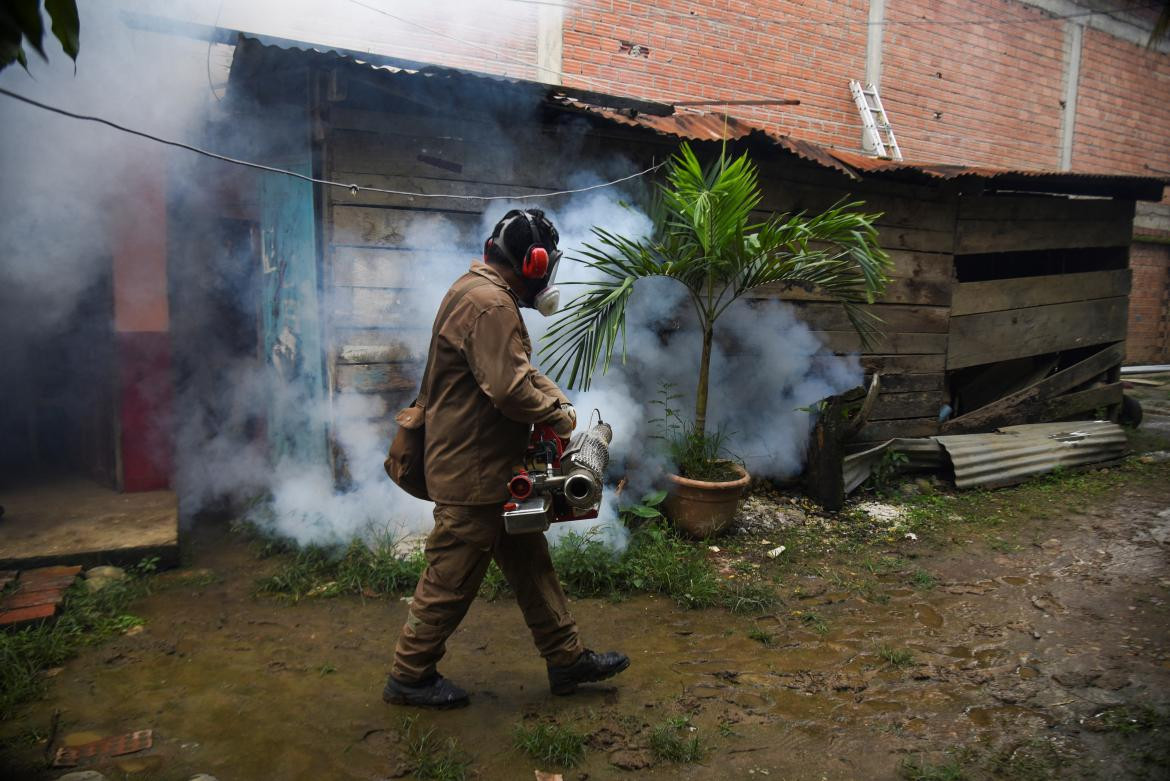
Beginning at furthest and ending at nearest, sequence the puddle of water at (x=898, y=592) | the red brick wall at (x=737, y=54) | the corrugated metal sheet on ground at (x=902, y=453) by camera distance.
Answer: the red brick wall at (x=737, y=54) < the corrugated metal sheet on ground at (x=902, y=453) < the puddle of water at (x=898, y=592)

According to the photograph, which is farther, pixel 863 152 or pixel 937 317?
pixel 863 152

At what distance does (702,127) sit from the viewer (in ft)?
19.6

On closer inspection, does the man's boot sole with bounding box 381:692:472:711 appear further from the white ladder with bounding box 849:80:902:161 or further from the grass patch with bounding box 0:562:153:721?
the white ladder with bounding box 849:80:902:161

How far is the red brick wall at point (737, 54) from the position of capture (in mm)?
8856

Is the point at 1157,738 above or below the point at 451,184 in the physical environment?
below

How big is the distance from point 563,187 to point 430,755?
13.7 ft

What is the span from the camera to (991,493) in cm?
697

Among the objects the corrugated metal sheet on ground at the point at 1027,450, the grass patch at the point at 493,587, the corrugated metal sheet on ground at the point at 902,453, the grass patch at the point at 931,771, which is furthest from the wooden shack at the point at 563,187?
the grass patch at the point at 931,771

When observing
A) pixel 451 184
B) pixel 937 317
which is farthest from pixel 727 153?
pixel 937 317

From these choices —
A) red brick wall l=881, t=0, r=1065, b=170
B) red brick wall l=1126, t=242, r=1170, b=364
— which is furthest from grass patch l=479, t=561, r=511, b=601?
red brick wall l=1126, t=242, r=1170, b=364

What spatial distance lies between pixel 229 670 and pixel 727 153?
16.9 feet

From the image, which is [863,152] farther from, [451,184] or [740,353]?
[451,184]

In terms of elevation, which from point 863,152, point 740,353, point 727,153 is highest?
point 863,152

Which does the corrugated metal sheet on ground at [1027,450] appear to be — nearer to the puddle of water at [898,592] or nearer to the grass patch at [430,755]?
the puddle of water at [898,592]
